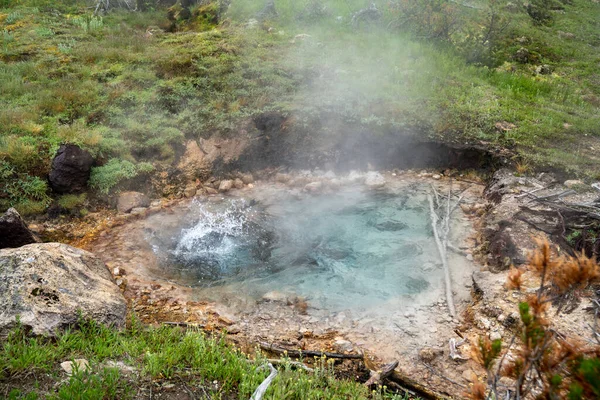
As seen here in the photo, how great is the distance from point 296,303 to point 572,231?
4.16 meters

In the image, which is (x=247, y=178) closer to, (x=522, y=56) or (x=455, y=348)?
(x=455, y=348)

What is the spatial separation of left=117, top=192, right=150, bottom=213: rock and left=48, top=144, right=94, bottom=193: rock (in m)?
0.74

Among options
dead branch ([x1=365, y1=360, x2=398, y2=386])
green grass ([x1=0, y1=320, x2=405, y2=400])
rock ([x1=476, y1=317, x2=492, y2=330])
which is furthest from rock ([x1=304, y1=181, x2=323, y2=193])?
green grass ([x1=0, y1=320, x2=405, y2=400])

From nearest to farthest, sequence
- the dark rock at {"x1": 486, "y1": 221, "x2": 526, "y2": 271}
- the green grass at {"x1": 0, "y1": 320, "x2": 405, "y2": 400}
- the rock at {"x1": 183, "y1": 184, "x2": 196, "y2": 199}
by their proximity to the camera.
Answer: the green grass at {"x1": 0, "y1": 320, "x2": 405, "y2": 400} → the dark rock at {"x1": 486, "y1": 221, "x2": 526, "y2": 271} → the rock at {"x1": 183, "y1": 184, "x2": 196, "y2": 199}

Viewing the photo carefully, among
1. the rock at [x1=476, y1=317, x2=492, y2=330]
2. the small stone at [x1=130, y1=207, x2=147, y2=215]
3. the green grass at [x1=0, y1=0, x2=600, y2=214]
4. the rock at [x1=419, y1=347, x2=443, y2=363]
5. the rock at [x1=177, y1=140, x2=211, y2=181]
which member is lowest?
the small stone at [x1=130, y1=207, x2=147, y2=215]

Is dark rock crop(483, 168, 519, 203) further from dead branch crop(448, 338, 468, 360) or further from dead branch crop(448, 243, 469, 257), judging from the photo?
dead branch crop(448, 338, 468, 360)

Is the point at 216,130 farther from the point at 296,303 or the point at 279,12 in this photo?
the point at 279,12

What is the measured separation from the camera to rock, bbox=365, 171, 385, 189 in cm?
849

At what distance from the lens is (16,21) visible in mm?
14398

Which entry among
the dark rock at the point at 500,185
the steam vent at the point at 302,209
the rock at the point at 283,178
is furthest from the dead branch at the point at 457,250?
the rock at the point at 283,178

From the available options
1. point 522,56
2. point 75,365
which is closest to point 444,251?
point 75,365

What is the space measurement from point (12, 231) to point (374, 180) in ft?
21.4

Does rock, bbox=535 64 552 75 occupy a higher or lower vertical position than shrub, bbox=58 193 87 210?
higher

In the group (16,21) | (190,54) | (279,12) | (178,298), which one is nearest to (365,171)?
(178,298)
